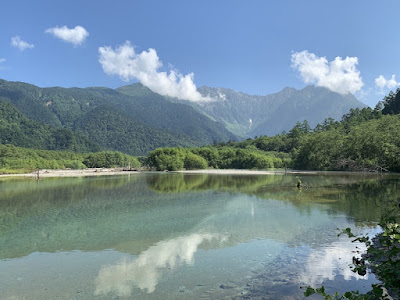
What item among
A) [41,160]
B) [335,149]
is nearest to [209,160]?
[335,149]

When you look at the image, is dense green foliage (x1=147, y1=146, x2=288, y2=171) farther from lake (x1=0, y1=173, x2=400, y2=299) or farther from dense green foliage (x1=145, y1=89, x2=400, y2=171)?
lake (x1=0, y1=173, x2=400, y2=299)

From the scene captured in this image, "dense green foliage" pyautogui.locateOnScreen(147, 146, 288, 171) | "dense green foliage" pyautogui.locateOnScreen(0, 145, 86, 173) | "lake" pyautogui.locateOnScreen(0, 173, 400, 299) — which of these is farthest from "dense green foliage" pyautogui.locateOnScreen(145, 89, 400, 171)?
"dense green foliage" pyautogui.locateOnScreen(0, 145, 86, 173)

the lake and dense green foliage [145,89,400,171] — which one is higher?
dense green foliage [145,89,400,171]

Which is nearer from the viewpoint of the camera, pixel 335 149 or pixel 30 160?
pixel 335 149

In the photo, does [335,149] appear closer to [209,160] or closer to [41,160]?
[209,160]

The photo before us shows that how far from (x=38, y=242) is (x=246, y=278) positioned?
1357 cm

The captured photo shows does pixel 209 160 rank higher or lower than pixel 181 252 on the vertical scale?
higher

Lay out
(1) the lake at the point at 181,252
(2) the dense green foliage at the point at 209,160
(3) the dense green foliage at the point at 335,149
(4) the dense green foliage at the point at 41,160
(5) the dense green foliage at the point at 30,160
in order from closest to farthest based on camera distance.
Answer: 1. (1) the lake at the point at 181,252
2. (3) the dense green foliage at the point at 335,149
3. (5) the dense green foliage at the point at 30,160
4. (4) the dense green foliage at the point at 41,160
5. (2) the dense green foliage at the point at 209,160

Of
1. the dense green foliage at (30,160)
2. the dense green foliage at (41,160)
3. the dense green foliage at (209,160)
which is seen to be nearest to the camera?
the dense green foliage at (30,160)

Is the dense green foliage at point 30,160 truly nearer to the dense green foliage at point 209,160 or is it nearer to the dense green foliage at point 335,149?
the dense green foliage at point 209,160

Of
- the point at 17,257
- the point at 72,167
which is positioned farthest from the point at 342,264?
the point at 72,167

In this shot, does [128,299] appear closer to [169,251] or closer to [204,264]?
[204,264]

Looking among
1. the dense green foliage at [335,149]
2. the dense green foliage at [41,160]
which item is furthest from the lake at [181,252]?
the dense green foliage at [41,160]

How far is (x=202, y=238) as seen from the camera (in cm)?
1931
